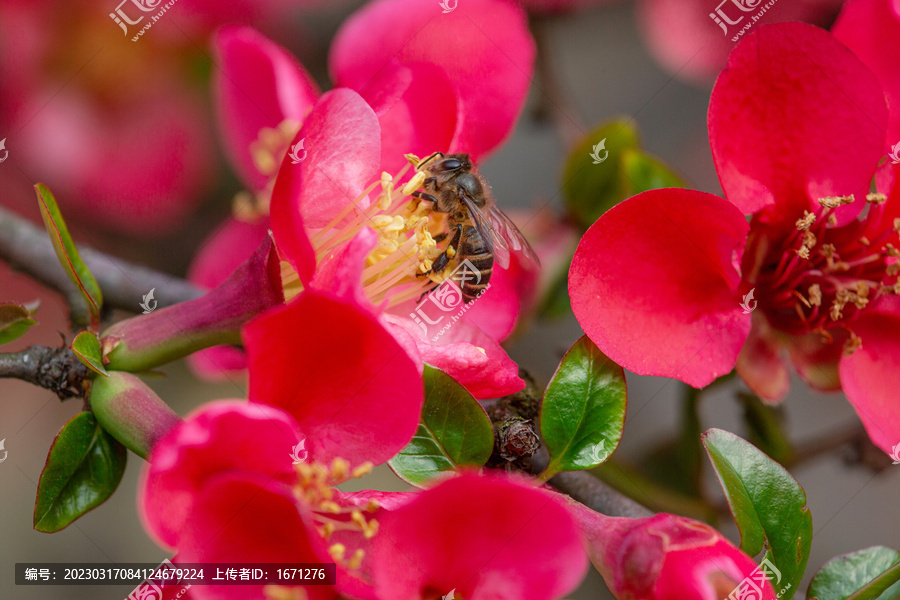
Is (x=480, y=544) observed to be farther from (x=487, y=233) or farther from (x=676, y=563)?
(x=487, y=233)

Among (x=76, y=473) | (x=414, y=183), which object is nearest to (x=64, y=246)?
(x=76, y=473)

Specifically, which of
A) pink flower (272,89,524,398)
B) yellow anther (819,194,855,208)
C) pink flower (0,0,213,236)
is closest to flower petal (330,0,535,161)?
pink flower (272,89,524,398)

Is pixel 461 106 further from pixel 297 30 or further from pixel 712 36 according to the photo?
pixel 297 30

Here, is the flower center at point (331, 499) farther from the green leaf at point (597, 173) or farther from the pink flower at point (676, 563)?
the green leaf at point (597, 173)

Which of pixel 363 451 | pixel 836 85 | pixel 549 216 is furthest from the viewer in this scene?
pixel 549 216

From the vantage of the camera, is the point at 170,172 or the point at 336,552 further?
the point at 170,172

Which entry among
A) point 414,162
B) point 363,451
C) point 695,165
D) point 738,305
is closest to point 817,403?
point 695,165
